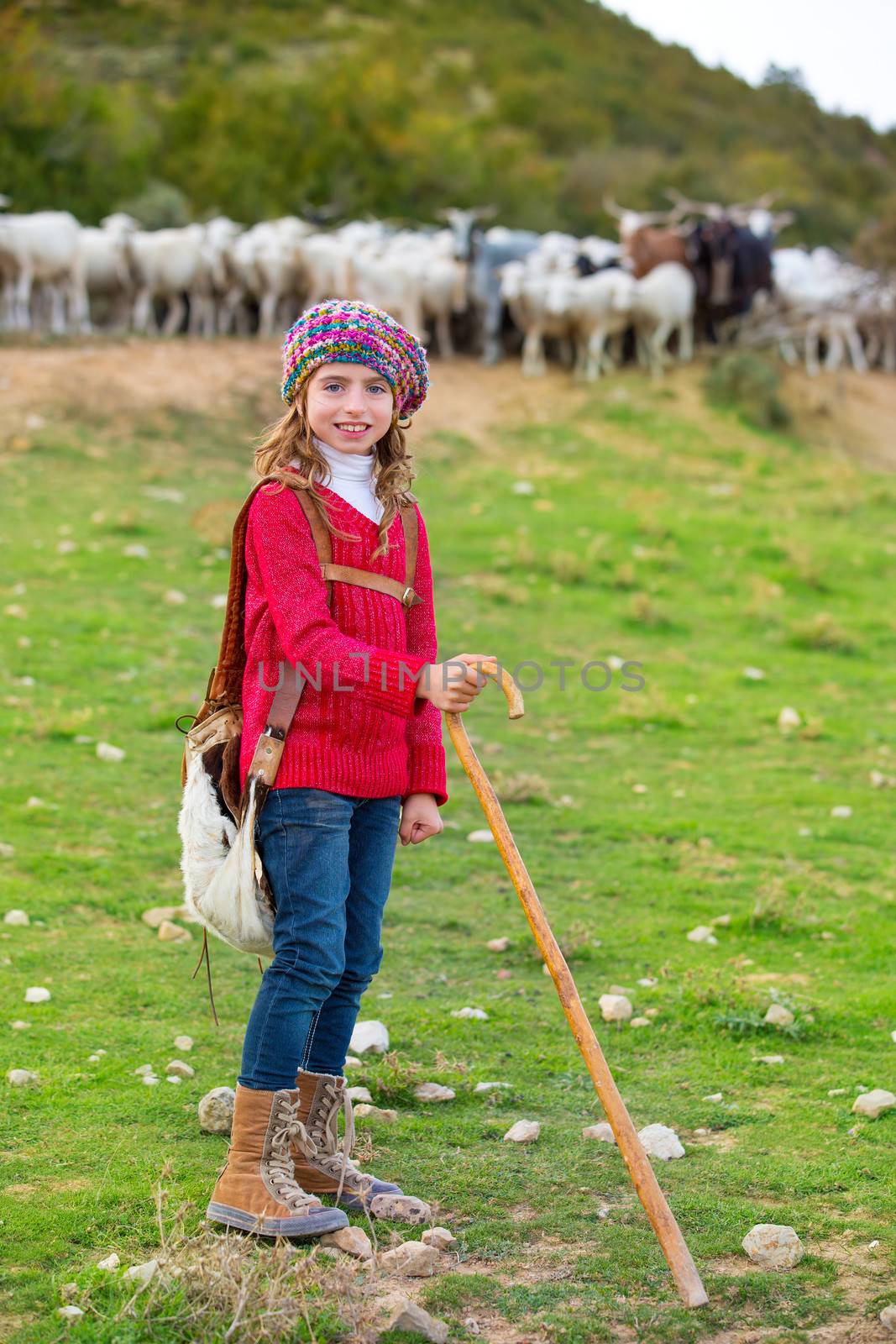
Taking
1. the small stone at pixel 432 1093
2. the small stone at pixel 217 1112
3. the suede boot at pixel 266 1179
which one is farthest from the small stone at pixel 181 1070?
the suede boot at pixel 266 1179

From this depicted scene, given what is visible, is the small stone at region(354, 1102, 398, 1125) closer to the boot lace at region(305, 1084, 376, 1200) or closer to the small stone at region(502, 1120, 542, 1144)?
the small stone at region(502, 1120, 542, 1144)

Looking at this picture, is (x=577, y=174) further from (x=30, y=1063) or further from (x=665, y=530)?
(x=30, y=1063)

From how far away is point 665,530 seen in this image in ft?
39.2

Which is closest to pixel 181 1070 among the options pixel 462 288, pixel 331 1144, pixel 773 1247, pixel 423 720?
pixel 331 1144

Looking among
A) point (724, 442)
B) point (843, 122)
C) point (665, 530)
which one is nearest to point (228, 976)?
point (665, 530)

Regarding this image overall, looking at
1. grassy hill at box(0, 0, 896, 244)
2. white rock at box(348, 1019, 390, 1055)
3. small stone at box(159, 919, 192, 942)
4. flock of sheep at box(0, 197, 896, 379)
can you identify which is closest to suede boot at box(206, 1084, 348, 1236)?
white rock at box(348, 1019, 390, 1055)

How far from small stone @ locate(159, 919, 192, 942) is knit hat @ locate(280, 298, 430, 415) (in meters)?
2.26

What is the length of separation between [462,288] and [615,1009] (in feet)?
47.5

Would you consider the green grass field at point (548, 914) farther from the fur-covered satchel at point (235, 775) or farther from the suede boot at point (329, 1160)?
the fur-covered satchel at point (235, 775)

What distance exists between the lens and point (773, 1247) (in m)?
2.96

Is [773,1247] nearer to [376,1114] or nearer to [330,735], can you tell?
[376,1114]

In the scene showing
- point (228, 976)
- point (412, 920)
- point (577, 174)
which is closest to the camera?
point (228, 976)

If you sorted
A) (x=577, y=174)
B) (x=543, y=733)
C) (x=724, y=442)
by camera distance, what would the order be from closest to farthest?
(x=543, y=733), (x=724, y=442), (x=577, y=174)

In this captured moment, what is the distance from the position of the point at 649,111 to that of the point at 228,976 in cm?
4313
